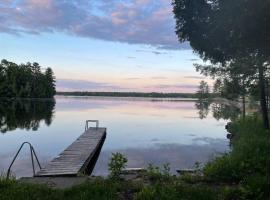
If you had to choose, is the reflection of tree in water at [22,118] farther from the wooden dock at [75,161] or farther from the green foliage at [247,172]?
the green foliage at [247,172]

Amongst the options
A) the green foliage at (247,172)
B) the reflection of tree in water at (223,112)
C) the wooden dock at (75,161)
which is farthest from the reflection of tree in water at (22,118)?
the green foliage at (247,172)

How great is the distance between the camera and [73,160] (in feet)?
58.6

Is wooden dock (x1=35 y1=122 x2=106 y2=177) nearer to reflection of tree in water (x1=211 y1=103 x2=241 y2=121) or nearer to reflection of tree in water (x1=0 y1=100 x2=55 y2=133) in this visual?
reflection of tree in water (x1=0 y1=100 x2=55 y2=133)

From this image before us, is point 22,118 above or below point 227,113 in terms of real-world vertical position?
above

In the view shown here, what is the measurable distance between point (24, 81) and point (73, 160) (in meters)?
104

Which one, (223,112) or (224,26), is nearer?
(224,26)

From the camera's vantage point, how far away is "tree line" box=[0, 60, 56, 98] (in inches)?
4304

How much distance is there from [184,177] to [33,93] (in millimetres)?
118816

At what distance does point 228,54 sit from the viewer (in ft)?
38.2

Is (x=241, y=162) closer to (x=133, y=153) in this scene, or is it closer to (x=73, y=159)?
(x=73, y=159)

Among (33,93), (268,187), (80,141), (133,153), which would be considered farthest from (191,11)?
(33,93)

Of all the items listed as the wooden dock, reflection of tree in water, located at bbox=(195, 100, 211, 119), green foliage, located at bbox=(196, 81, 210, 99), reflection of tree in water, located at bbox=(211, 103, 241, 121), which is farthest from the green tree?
the wooden dock

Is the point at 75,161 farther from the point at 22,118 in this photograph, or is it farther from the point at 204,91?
the point at 204,91

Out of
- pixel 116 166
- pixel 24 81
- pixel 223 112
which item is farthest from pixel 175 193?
pixel 24 81
